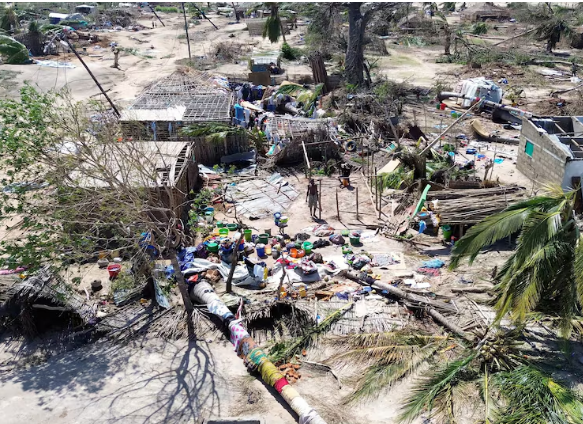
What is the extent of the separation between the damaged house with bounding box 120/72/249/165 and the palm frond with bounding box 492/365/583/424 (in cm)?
1157

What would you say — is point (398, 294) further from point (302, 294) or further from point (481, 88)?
point (481, 88)

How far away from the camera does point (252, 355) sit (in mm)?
8539

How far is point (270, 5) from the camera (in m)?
34.2

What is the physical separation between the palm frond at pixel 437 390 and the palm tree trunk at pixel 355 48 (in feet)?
64.3

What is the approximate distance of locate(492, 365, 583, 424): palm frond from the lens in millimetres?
6498

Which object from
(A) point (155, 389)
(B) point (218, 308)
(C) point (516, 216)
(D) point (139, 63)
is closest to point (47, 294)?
(A) point (155, 389)

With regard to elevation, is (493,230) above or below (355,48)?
below

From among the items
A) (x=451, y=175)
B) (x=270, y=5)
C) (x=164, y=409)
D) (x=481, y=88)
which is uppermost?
(x=270, y=5)

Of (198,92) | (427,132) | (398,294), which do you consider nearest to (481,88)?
(427,132)

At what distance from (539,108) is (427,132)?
6.62 meters

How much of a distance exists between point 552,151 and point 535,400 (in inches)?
375

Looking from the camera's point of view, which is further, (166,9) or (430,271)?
(166,9)

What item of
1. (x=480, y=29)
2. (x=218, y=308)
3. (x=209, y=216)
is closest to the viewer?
(x=218, y=308)

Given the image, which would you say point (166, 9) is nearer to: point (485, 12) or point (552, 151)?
point (485, 12)
